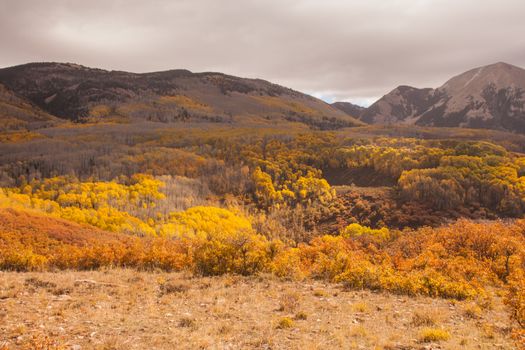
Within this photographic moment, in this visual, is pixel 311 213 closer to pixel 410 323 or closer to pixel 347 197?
pixel 347 197

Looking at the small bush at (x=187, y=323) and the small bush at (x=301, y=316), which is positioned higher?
the small bush at (x=187, y=323)

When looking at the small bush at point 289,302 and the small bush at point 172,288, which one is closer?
Answer: the small bush at point 289,302

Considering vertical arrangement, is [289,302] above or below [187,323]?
below

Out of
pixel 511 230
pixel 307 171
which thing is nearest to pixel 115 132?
pixel 307 171

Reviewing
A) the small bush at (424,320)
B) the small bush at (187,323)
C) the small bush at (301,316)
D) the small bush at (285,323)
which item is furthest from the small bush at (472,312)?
the small bush at (187,323)

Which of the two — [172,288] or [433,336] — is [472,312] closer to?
[433,336]

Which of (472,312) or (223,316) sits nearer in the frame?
(223,316)

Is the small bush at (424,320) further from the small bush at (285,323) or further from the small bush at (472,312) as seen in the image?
the small bush at (285,323)

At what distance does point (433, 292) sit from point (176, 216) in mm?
53899

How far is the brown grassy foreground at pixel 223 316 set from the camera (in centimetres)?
1089

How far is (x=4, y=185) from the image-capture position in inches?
3150

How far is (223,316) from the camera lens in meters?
13.3

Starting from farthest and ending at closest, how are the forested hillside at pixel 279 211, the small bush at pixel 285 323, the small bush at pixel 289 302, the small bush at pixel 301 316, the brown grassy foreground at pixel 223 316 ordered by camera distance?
1. the forested hillside at pixel 279 211
2. the small bush at pixel 289 302
3. the small bush at pixel 301 316
4. the small bush at pixel 285 323
5. the brown grassy foreground at pixel 223 316

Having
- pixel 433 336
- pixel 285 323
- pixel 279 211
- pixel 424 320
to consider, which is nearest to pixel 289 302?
pixel 285 323
